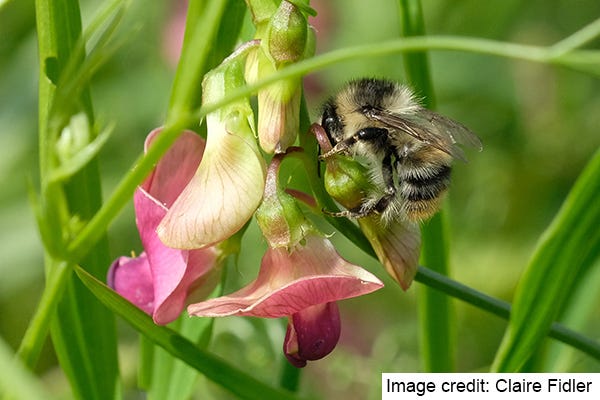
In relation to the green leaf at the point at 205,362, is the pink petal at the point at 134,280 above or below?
above

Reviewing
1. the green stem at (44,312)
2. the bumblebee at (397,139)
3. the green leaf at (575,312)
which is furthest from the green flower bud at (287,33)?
the green leaf at (575,312)

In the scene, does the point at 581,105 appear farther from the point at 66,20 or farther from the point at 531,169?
the point at 66,20

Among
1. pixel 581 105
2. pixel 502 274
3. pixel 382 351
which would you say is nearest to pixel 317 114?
pixel 382 351

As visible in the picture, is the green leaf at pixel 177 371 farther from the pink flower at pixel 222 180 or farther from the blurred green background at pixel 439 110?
the blurred green background at pixel 439 110

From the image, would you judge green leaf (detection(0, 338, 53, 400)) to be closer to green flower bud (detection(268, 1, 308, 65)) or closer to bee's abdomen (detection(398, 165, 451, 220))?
green flower bud (detection(268, 1, 308, 65))

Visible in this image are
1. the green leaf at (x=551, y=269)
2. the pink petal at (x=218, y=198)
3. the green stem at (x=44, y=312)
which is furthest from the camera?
the green leaf at (x=551, y=269)
